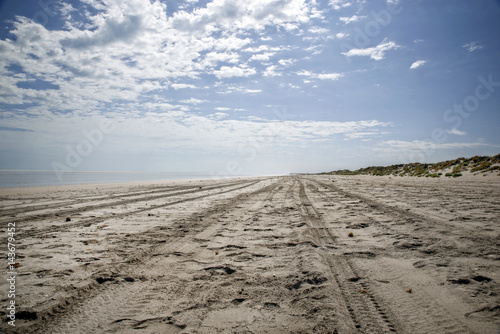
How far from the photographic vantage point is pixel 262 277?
3.13 metres

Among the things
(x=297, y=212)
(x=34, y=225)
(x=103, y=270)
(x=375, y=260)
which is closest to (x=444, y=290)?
(x=375, y=260)

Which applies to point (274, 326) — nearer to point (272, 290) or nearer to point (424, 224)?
point (272, 290)

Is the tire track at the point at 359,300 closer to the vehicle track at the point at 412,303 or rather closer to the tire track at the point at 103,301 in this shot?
the vehicle track at the point at 412,303

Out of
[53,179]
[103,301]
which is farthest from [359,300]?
[53,179]

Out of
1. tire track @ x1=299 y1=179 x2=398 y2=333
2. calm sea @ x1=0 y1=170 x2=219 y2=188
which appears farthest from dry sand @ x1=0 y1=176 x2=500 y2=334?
calm sea @ x1=0 y1=170 x2=219 y2=188

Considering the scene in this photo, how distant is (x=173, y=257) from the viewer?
387 centimetres

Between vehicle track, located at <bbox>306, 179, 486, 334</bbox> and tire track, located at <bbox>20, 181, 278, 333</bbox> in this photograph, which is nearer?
vehicle track, located at <bbox>306, 179, 486, 334</bbox>

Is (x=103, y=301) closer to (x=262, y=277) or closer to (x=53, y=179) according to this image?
(x=262, y=277)

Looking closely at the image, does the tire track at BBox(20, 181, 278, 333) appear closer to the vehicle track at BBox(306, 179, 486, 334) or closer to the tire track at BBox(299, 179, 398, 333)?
the tire track at BBox(299, 179, 398, 333)

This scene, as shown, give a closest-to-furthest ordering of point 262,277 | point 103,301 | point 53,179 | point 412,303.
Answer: point 412,303, point 103,301, point 262,277, point 53,179

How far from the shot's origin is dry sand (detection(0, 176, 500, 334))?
2203 millimetres

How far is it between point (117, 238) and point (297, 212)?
4926 millimetres

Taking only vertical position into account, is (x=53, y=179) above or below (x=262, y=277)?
above

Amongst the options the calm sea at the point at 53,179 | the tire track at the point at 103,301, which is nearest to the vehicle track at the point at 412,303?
the tire track at the point at 103,301
